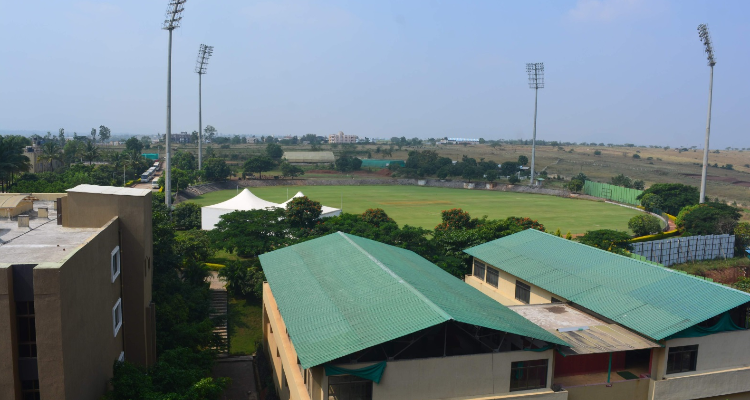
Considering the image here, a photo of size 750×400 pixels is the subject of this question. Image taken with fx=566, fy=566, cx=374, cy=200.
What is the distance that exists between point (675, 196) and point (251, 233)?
141 feet

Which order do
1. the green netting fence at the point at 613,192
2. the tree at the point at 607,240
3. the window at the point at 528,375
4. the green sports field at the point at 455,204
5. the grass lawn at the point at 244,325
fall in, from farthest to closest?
the green netting fence at the point at 613,192 < the green sports field at the point at 455,204 < the tree at the point at 607,240 < the grass lawn at the point at 244,325 < the window at the point at 528,375

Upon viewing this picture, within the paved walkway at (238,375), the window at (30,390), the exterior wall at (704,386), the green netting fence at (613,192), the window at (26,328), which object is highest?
the window at (26,328)

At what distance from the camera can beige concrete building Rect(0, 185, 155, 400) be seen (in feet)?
27.4

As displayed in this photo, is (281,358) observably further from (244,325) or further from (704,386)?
(704,386)

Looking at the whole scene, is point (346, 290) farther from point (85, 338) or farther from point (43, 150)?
point (43, 150)

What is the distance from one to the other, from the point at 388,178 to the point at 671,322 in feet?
250

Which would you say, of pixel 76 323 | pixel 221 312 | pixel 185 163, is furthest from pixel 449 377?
pixel 185 163

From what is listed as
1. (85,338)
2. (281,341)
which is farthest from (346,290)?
(85,338)

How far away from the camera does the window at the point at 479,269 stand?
21625mm

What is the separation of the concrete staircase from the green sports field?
2174 centimetres

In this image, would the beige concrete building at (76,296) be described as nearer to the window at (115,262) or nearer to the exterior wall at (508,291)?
the window at (115,262)

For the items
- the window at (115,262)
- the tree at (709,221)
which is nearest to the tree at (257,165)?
the tree at (709,221)

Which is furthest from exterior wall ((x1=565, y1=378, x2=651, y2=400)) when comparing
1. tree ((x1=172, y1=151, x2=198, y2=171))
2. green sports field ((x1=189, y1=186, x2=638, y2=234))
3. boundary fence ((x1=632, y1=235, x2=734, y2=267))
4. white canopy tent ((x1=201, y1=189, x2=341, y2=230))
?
tree ((x1=172, y1=151, x2=198, y2=171))

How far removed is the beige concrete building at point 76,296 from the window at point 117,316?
0.8 inches
